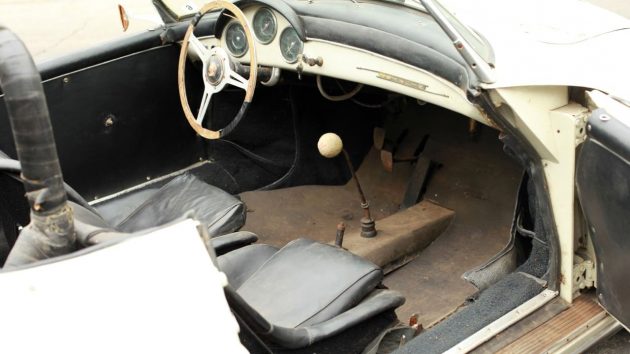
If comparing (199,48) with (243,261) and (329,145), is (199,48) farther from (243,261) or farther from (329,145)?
(243,261)

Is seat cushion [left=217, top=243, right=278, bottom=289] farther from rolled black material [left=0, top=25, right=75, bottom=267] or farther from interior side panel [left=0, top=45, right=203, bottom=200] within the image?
rolled black material [left=0, top=25, right=75, bottom=267]

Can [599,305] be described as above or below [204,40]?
below

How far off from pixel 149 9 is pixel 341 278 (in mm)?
6946

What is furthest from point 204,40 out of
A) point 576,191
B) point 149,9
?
point 149,9

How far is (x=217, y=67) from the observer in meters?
3.55

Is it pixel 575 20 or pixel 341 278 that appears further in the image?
pixel 575 20

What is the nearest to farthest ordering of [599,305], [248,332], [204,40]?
[248,332]
[599,305]
[204,40]

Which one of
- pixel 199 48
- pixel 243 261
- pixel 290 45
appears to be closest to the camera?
pixel 243 261

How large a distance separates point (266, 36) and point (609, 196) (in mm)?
1702

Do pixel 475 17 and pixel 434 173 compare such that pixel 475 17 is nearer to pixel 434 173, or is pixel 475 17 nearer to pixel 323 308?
pixel 323 308

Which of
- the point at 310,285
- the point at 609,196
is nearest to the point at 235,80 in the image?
the point at 310,285

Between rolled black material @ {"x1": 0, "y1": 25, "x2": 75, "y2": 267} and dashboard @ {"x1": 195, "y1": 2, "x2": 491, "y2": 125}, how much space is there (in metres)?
1.36

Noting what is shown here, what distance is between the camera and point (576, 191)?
99.8 inches

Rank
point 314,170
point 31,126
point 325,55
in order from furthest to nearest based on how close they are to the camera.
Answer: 1. point 314,170
2. point 325,55
3. point 31,126
